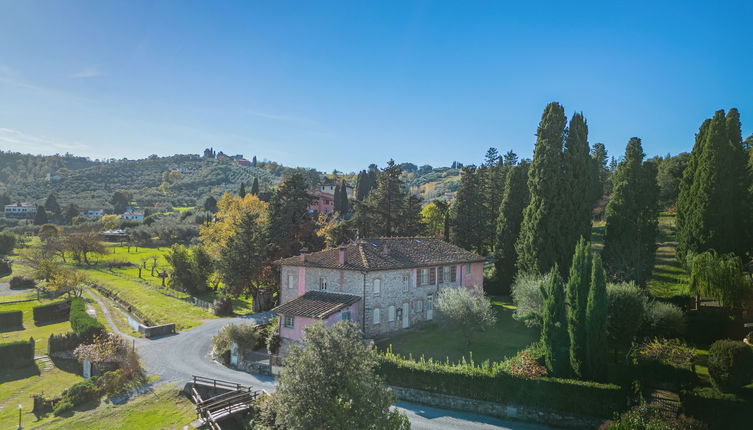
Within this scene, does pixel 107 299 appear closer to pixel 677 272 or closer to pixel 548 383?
pixel 548 383

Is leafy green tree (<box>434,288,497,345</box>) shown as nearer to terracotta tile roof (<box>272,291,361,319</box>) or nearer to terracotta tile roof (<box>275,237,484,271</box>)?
terracotta tile roof (<box>275,237,484,271</box>)

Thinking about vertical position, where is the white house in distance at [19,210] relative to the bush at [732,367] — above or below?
above

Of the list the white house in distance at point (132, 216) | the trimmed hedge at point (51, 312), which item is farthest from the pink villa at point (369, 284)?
the white house in distance at point (132, 216)

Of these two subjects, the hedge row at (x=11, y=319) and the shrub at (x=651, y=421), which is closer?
the shrub at (x=651, y=421)

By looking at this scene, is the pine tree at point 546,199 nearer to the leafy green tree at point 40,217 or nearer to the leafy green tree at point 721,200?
the leafy green tree at point 721,200

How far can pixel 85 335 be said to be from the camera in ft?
111

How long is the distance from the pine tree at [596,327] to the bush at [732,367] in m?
4.07

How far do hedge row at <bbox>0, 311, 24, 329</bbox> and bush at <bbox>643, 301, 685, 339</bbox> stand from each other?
5453cm

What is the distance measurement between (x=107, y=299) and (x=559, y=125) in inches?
2110

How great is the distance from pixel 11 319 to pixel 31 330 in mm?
3464

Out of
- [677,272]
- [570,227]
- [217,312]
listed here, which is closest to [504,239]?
[570,227]

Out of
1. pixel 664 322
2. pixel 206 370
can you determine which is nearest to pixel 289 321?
pixel 206 370

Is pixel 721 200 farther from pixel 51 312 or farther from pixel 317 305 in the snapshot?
pixel 51 312

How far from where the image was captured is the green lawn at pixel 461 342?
89.4 ft
